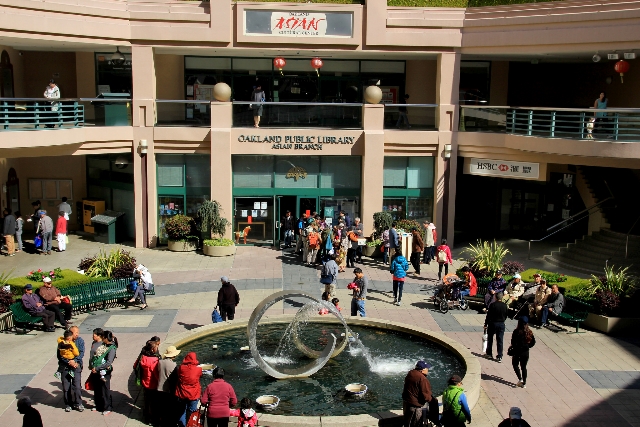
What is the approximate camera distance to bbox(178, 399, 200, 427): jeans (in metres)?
14.0

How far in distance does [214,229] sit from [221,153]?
2809 mm

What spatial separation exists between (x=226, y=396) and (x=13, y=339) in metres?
8.07

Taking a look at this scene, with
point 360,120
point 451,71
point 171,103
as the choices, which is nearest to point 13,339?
point 171,103

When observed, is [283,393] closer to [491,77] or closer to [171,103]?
[171,103]

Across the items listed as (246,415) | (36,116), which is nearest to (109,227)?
(36,116)

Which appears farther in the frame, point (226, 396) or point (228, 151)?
point (228, 151)

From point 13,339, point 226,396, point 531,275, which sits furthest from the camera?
point 531,275

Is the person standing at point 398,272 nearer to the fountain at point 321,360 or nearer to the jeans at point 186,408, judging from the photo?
Answer: the fountain at point 321,360

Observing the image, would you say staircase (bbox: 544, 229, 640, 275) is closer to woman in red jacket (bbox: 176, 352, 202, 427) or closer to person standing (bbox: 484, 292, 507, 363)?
person standing (bbox: 484, 292, 507, 363)

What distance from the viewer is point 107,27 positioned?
2850 centimetres

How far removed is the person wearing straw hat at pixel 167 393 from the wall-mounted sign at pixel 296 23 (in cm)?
1772

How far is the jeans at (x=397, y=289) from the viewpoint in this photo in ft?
74.1

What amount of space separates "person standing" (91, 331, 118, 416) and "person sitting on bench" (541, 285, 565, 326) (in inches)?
441

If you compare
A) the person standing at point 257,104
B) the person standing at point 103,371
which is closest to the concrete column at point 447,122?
the person standing at point 257,104
